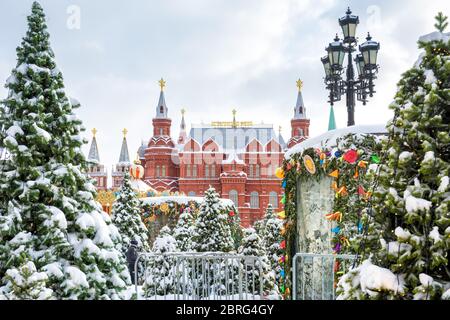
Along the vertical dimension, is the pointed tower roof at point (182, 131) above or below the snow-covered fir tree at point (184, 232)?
above

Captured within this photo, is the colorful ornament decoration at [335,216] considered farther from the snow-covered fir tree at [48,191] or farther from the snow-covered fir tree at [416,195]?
the snow-covered fir tree at [416,195]

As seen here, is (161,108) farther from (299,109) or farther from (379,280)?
(379,280)

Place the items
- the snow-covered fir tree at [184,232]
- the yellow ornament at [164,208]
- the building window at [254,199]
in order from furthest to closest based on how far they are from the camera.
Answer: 1. the building window at [254,199]
2. the yellow ornament at [164,208]
3. the snow-covered fir tree at [184,232]

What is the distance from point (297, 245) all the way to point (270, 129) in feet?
136

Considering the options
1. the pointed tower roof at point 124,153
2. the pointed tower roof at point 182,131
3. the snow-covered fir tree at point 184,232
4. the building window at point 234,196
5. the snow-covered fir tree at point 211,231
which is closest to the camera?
the snow-covered fir tree at point 211,231

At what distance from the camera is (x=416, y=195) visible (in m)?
2.53

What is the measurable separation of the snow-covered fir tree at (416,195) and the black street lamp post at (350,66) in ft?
17.7

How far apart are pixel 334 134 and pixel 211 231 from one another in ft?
33.0

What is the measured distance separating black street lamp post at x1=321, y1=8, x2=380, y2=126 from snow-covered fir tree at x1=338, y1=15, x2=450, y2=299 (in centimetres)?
540

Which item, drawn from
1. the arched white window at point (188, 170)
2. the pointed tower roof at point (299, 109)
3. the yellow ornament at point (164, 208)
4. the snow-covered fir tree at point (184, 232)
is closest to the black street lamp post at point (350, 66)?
the snow-covered fir tree at point (184, 232)

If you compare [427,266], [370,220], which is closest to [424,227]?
[427,266]

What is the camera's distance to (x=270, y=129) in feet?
158

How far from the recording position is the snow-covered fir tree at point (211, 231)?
15.9 metres

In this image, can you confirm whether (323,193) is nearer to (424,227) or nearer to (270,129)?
(424,227)
